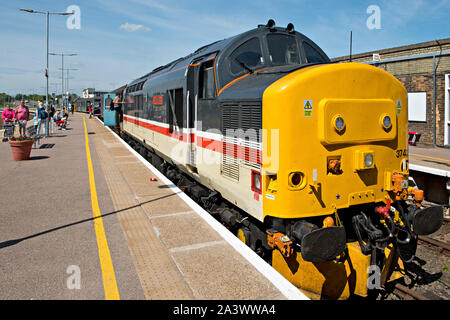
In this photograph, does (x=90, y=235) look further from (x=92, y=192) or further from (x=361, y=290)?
(x=361, y=290)

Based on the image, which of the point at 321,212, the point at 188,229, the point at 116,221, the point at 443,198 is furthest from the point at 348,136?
the point at 443,198

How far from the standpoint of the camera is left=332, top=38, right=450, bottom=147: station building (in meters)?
15.9

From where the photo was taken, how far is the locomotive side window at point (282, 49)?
6023mm

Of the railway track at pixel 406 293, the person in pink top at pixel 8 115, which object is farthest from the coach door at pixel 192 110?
the person in pink top at pixel 8 115

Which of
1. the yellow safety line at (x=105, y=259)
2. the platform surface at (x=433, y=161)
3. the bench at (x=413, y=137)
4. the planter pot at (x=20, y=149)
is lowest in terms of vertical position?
the yellow safety line at (x=105, y=259)

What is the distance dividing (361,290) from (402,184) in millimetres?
1553

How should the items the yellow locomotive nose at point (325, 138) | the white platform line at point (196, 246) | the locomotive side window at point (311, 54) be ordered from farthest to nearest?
the locomotive side window at point (311, 54), the white platform line at point (196, 246), the yellow locomotive nose at point (325, 138)

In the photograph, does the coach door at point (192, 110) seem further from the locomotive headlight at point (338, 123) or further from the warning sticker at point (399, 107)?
the warning sticker at point (399, 107)

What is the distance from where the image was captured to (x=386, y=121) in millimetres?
4961

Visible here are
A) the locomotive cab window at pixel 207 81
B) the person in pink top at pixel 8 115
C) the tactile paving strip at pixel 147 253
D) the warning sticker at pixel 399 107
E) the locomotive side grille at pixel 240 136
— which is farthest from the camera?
the person in pink top at pixel 8 115

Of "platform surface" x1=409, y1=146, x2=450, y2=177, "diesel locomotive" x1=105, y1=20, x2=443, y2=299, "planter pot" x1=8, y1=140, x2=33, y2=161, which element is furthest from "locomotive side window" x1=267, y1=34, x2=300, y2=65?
"planter pot" x1=8, y1=140, x2=33, y2=161

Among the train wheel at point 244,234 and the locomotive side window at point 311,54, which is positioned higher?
the locomotive side window at point 311,54

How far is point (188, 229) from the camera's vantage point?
5.80 metres

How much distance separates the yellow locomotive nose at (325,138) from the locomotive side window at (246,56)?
143 cm
